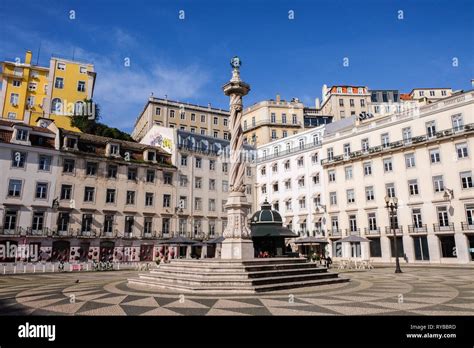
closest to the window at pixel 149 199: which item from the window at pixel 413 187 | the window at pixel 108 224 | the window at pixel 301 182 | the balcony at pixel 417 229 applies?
the window at pixel 108 224

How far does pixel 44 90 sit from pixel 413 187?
2278 inches

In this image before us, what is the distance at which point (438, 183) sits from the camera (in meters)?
35.0

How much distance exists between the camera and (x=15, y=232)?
32.1 metres

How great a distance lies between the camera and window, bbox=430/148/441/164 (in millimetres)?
35312

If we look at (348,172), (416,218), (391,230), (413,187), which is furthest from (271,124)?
(416,218)

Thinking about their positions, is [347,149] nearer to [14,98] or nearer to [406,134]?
[406,134]

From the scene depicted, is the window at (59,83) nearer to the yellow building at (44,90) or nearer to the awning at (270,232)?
the yellow building at (44,90)

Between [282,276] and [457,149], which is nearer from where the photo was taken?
[282,276]

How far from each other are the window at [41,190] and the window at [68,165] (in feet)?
8.30

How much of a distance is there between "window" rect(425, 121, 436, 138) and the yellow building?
50.5 m

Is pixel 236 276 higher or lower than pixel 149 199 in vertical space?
lower

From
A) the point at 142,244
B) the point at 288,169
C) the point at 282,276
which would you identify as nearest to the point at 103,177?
the point at 142,244

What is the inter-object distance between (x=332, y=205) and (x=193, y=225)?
18.5 m
